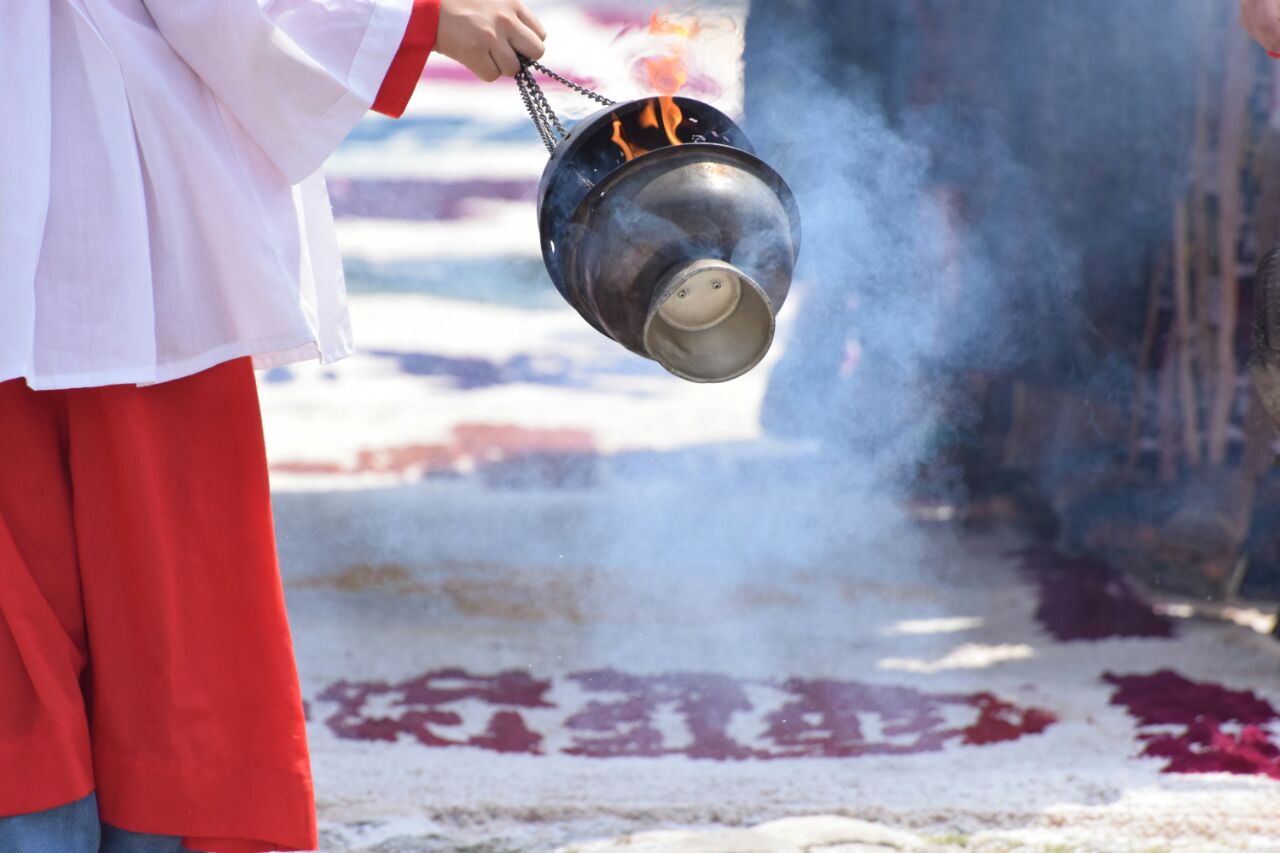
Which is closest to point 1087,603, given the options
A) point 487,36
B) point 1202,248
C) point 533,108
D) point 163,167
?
point 1202,248

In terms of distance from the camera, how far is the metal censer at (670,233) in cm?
169

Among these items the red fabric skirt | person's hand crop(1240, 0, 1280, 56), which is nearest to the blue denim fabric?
the red fabric skirt

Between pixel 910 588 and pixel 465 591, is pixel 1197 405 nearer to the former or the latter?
pixel 910 588

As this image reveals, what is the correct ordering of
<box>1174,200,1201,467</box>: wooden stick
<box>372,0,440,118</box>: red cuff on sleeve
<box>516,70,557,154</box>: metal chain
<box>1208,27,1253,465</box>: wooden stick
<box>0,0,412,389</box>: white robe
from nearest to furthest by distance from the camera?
<box>0,0,412,389</box>: white robe < <box>372,0,440,118</box>: red cuff on sleeve < <box>516,70,557,154</box>: metal chain < <box>1208,27,1253,465</box>: wooden stick < <box>1174,200,1201,467</box>: wooden stick

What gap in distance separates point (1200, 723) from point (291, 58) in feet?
7.87

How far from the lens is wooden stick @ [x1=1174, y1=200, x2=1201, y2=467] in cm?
394

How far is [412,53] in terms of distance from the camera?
1.62 meters

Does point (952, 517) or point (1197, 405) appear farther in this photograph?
point (952, 517)

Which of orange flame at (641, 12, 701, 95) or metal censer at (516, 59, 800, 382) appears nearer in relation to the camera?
metal censer at (516, 59, 800, 382)

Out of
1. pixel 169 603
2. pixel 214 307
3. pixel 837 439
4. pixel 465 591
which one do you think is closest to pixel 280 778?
pixel 169 603

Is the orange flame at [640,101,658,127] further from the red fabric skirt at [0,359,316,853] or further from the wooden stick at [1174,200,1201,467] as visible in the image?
the wooden stick at [1174,200,1201,467]

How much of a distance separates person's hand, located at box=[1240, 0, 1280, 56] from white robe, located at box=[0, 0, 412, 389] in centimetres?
104

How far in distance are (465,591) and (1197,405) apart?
2.17m

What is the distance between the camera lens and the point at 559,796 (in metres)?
2.69
